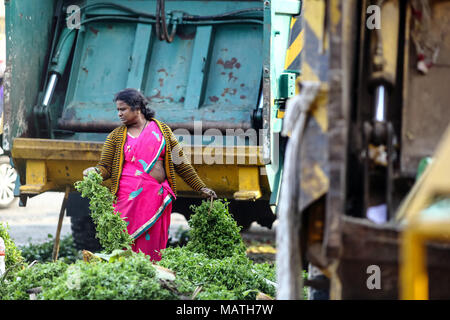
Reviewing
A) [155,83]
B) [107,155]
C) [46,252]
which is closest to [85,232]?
[46,252]

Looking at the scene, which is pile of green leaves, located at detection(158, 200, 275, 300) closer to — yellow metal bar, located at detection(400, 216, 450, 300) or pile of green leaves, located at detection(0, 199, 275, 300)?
pile of green leaves, located at detection(0, 199, 275, 300)

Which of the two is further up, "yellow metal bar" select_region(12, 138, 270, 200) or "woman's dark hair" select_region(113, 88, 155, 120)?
"woman's dark hair" select_region(113, 88, 155, 120)

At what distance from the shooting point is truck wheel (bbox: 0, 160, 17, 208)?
393 inches

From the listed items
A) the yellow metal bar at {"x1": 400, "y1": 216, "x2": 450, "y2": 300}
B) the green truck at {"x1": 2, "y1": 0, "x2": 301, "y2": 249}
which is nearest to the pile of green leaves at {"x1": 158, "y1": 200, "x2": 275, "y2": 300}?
the green truck at {"x1": 2, "y1": 0, "x2": 301, "y2": 249}

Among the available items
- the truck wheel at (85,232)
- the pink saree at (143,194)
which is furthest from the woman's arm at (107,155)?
the truck wheel at (85,232)

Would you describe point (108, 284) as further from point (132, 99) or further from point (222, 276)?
point (132, 99)

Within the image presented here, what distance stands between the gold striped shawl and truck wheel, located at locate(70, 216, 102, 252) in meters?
1.78

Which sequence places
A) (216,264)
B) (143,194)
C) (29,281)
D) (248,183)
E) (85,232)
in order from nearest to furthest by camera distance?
(29,281)
(216,264)
(143,194)
(248,183)
(85,232)

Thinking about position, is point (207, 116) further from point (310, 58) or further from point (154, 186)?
point (310, 58)

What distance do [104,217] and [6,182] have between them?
623cm

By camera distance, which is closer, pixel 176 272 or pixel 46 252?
pixel 176 272

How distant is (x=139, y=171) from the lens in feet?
16.0
